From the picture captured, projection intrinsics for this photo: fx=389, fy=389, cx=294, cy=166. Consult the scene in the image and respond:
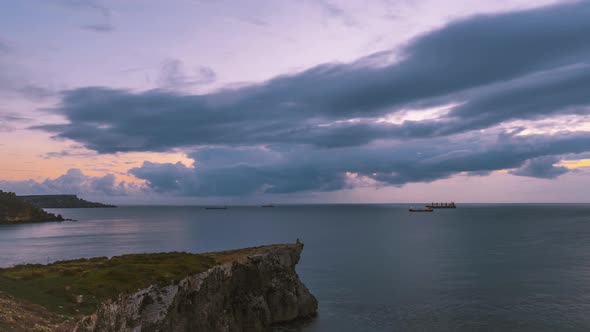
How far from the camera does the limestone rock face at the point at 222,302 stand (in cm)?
2488

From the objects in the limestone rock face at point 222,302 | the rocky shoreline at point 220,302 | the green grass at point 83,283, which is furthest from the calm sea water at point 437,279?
the green grass at point 83,283

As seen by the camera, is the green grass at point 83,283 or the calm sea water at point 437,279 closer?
the green grass at point 83,283

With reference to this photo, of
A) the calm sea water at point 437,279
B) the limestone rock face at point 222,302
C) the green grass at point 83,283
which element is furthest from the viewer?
the calm sea water at point 437,279

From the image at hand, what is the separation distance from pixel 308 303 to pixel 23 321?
108ft

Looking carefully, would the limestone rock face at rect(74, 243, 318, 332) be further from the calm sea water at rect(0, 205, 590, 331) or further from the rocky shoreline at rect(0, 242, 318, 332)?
the calm sea water at rect(0, 205, 590, 331)

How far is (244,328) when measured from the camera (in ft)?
136

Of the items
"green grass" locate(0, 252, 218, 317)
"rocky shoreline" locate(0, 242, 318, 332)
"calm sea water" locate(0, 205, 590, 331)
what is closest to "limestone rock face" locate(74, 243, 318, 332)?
"rocky shoreline" locate(0, 242, 318, 332)

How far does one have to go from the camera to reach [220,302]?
124 ft

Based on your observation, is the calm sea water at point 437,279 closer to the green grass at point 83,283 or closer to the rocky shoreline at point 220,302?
the rocky shoreline at point 220,302

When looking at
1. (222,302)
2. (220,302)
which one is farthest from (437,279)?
(220,302)

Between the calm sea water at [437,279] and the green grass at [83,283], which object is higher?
the green grass at [83,283]

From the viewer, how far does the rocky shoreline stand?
81.7 ft

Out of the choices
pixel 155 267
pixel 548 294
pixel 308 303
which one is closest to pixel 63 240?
pixel 155 267

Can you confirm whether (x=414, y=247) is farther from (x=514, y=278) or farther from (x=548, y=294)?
(x=548, y=294)
